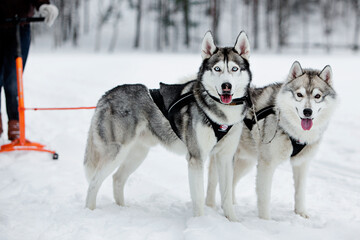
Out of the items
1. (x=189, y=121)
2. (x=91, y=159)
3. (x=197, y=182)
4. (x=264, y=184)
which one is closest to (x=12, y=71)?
(x=91, y=159)

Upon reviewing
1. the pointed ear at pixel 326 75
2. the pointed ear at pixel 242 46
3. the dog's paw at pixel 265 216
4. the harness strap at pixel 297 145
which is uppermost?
the pointed ear at pixel 242 46

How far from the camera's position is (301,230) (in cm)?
265

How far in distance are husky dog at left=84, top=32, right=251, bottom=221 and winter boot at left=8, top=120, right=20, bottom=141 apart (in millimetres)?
1877

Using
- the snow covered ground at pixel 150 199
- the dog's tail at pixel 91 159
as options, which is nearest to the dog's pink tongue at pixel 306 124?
the snow covered ground at pixel 150 199

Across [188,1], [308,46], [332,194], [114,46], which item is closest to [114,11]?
[114,46]

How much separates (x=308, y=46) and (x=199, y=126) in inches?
1183

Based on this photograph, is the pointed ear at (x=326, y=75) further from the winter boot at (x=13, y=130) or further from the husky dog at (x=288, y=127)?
the winter boot at (x=13, y=130)

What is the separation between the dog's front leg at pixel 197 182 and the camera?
9.54 ft

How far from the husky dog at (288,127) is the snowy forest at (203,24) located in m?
22.9

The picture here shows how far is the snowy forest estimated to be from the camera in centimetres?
2888

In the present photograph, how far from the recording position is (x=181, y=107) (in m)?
3.05

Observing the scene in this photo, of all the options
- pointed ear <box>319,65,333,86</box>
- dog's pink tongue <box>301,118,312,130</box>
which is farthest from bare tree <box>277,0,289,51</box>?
dog's pink tongue <box>301,118,312,130</box>

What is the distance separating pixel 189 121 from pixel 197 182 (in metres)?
0.50

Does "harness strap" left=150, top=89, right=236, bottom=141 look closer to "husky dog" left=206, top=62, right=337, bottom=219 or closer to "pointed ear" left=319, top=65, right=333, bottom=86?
"husky dog" left=206, top=62, right=337, bottom=219
